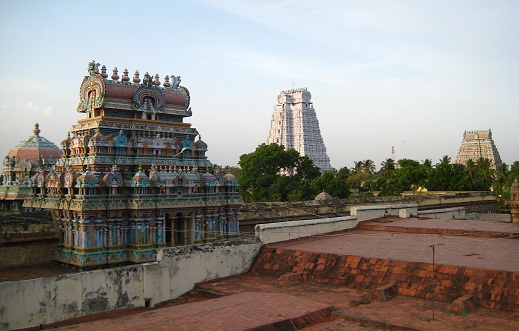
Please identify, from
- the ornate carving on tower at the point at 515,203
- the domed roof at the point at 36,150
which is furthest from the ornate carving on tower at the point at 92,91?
the ornate carving on tower at the point at 515,203

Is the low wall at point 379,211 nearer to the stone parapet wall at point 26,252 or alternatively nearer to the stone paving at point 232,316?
the stone paving at point 232,316

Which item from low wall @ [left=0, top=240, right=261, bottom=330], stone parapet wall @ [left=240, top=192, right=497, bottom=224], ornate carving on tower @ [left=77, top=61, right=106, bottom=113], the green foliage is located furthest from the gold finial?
the green foliage

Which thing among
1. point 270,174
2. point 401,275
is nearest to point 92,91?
point 401,275

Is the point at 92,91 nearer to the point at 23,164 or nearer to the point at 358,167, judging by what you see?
the point at 23,164

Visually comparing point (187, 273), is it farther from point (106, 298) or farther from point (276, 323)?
point (276, 323)

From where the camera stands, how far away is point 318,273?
12453mm

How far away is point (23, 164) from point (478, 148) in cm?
8013

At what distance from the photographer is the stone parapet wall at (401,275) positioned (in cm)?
970

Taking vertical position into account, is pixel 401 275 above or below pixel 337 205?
below

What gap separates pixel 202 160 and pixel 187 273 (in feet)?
24.2

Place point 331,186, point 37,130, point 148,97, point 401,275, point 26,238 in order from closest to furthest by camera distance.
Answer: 1. point 401,275
2. point 26,238
3. point 148,97
4. point 37,130
5. point 331,186

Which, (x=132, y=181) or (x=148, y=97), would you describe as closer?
(x=132, y=181)

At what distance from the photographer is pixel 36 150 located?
24484 millimetres

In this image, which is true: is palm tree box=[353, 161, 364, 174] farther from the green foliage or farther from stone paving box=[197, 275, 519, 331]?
stone paving box=[197, 275, 519, 331]
